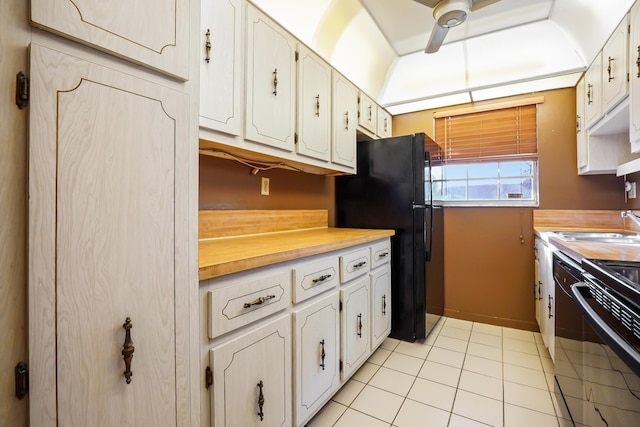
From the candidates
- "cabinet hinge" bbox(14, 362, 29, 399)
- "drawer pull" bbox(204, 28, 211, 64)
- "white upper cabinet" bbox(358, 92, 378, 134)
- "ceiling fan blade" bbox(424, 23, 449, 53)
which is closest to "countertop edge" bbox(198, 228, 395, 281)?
"cabinet hinge" bbox(14, 362, 29, 399)

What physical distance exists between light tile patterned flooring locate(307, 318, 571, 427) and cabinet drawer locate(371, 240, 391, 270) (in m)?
0.71

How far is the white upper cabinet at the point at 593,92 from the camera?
2.06 m

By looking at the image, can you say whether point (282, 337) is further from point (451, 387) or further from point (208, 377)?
point (451, 387)

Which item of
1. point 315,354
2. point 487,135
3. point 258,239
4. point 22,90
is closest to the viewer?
point 22,90

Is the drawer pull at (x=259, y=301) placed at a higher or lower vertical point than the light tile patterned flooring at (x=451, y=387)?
higher

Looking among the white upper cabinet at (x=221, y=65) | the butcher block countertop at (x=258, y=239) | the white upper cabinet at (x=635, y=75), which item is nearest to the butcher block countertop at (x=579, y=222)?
the white upper cabinet at (x=635, y=75)

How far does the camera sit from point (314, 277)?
58.0 inches

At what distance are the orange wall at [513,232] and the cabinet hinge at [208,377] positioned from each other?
8.84 ft

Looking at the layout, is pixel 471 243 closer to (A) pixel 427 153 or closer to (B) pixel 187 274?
(A) pixel 427 153

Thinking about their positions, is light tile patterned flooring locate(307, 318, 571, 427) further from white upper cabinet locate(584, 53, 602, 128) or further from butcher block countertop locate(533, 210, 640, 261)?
white upper cabinet locate(584, 53, 602, 128)

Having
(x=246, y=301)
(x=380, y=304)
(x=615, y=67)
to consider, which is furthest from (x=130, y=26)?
(x=615, y=67)

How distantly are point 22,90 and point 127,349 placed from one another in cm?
59

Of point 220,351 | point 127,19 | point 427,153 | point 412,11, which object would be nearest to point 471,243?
point 427,153

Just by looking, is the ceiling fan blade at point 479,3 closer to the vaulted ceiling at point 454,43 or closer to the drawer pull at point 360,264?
the vaulted ceiling at point 454,43
